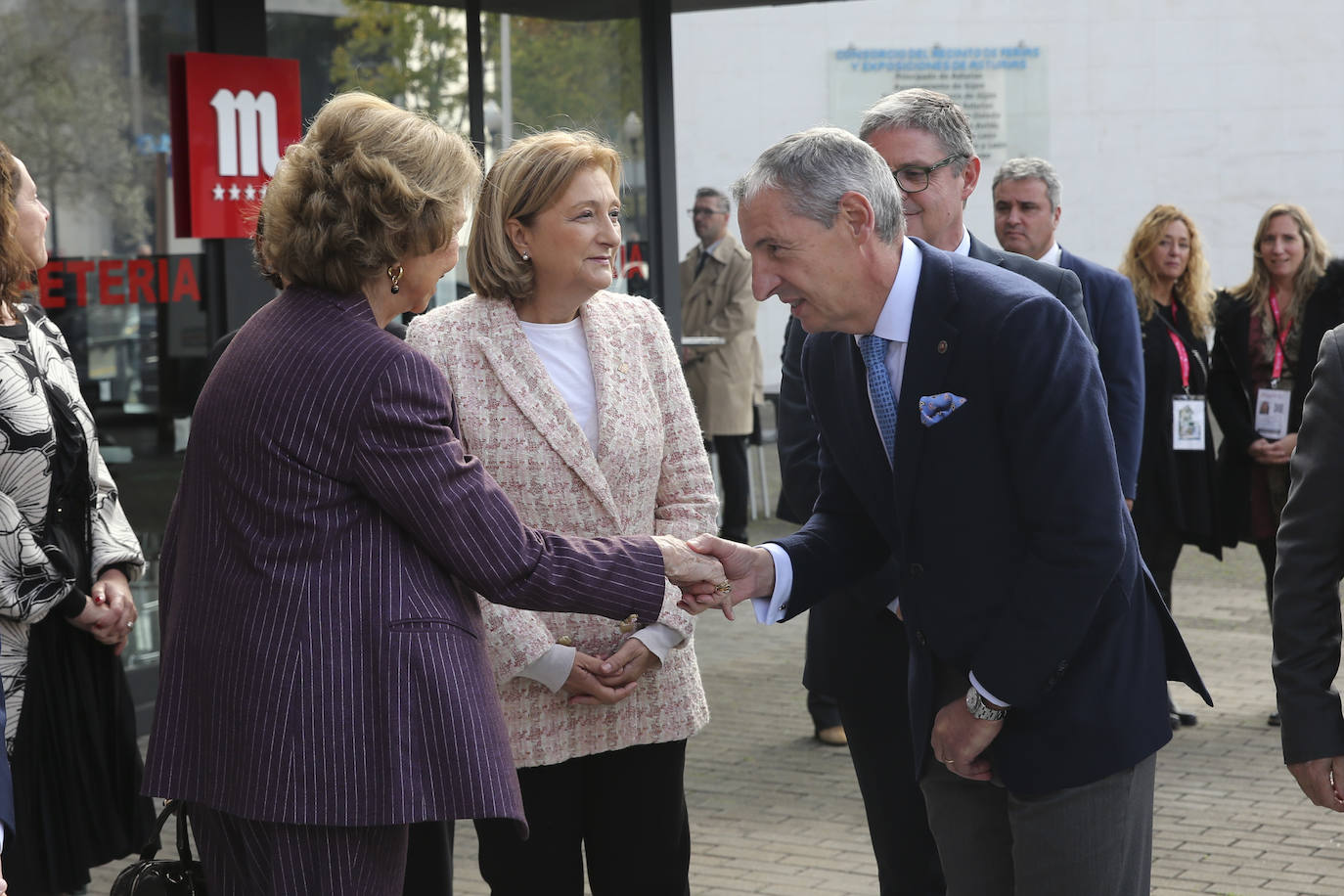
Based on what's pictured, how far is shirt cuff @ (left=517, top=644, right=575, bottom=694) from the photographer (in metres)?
3.40

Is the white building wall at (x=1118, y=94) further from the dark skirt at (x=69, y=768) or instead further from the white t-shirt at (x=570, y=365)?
the white t-shirt at (x=570, y=365)

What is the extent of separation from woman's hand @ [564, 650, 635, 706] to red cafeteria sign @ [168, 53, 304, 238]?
13.1 ft

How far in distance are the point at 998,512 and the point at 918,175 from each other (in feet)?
4.67

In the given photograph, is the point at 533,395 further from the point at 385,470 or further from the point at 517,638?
the point at 385,470

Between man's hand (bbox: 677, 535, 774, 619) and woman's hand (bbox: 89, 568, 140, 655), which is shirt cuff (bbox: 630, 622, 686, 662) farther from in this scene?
woman's hand (bbox: 89, 568, 140, 655)

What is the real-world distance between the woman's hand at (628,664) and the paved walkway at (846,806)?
1.01 ft

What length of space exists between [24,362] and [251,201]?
2.88 metres

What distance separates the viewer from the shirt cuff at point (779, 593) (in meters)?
3.12

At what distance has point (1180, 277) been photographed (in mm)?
7238

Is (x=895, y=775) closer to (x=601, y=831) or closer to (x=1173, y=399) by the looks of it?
(x=601, y=831)

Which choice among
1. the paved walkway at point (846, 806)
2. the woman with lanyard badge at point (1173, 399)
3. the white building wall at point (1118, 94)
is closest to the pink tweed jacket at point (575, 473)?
the paved walkway at point (846, 806)

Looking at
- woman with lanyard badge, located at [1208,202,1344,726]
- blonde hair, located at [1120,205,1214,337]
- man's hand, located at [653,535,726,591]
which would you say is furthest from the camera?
blonde hair, located at [1120,205,1214,337]

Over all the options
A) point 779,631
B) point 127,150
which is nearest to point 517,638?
point 127,150

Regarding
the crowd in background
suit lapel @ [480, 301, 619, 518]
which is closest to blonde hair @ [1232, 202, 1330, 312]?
the crowd in background
